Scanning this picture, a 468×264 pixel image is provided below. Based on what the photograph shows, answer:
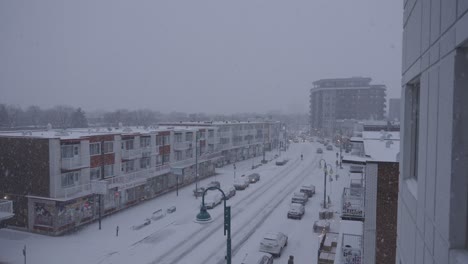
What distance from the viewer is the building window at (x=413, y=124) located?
607cm

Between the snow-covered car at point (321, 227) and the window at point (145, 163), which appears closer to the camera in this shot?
the snow-covered car at point (321, 227)

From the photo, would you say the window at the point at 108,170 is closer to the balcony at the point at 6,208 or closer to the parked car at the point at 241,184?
the balcony at the point at 6,208

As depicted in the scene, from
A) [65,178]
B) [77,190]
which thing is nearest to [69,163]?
[65,178]

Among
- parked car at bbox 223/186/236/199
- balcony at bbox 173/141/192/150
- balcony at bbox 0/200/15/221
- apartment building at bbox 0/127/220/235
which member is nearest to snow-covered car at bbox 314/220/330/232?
parked car at bbox 223/186/236/199

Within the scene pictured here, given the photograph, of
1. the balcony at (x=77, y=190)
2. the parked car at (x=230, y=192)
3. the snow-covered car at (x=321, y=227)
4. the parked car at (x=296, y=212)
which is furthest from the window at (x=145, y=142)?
the snow-covered car at (x=321, y=227)

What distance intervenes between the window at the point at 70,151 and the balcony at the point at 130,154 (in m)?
A: 6.44

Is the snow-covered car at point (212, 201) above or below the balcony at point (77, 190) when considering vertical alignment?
below

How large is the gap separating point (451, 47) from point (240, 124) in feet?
218

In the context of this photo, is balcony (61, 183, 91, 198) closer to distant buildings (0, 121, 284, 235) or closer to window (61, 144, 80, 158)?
distant buildings (0, 121, 284, 235)

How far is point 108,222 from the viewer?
2877cm

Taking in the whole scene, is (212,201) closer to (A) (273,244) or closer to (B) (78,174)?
(B) (78,174)

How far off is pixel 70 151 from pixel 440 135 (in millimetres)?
27992

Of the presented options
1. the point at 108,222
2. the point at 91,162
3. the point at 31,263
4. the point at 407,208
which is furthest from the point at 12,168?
the point at 407,208

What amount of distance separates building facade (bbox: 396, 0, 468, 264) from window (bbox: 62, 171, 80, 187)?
86.3 feet
